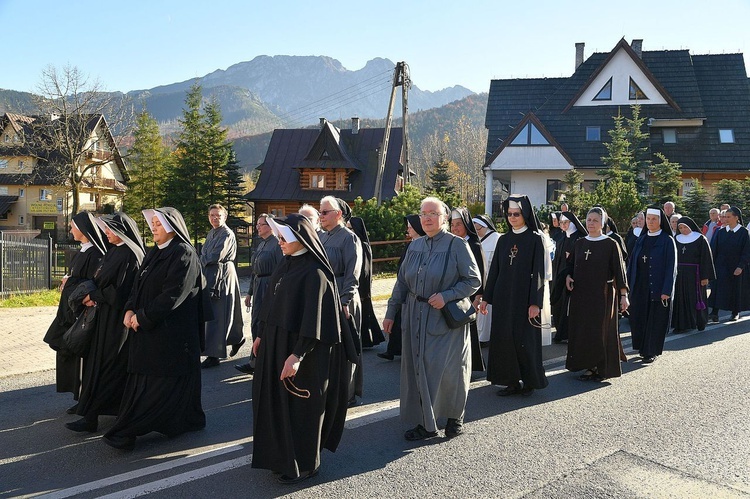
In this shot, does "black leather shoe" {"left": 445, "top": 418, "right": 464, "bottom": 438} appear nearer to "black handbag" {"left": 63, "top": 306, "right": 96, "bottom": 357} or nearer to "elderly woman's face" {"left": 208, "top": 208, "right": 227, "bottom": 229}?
"black handbag" {"left": 63, "top": 306, "right": 96, "bottom": 357}

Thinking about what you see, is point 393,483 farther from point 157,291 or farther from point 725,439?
point 725,439

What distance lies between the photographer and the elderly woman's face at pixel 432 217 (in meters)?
5.57

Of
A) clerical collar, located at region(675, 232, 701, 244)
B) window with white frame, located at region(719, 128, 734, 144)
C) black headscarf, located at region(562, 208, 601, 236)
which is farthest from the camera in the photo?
window with white frame, located at region(719, 128, 734, 144)

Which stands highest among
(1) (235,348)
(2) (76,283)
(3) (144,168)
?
(3) (144,168)

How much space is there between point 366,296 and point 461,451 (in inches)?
152

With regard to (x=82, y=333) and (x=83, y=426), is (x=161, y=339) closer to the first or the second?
(x=82, y=333)

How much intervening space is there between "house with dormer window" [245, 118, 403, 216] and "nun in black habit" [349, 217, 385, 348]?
30.8m

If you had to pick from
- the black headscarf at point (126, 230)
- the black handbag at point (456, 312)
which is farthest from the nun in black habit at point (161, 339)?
the black handbag at point (456, 312)

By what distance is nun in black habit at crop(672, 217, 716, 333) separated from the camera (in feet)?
36.9

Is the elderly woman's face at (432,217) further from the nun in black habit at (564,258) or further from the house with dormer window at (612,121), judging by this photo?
the house with dormer window at (612,121)

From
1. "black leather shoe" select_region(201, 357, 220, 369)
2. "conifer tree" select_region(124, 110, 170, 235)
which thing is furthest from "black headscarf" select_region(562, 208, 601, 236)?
"conifer tree" select_region(124, 110, 170, 235)

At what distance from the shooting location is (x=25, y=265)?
49.1 feet

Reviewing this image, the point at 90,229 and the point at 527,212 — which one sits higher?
the point at 527,212

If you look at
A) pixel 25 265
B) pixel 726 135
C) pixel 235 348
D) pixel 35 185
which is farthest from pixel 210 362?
pixel 35 185
